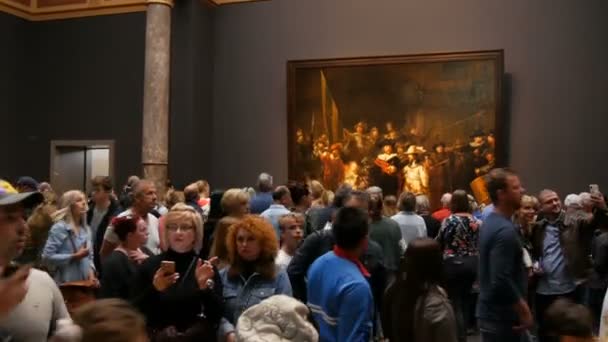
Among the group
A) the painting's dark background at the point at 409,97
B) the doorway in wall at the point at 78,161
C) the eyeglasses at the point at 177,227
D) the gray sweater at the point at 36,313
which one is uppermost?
the painting's dark background at the point at 409,97

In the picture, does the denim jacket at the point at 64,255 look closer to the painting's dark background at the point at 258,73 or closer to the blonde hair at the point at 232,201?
the blonde hair at the point at 232,201

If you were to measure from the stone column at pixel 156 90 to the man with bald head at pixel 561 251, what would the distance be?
9135mm

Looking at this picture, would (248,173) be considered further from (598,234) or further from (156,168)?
(598,234)

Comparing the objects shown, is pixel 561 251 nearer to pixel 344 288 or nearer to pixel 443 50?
pixel 344 288

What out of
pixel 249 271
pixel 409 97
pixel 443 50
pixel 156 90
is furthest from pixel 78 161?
pixel 249 271

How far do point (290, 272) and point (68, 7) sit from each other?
1299 cm

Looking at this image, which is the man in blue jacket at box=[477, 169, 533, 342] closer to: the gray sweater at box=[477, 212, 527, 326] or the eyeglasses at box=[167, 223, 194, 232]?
the gray sweater at box=[477, 212, 527, 326]

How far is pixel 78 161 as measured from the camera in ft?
53.3

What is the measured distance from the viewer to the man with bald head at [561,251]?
20.5 ft

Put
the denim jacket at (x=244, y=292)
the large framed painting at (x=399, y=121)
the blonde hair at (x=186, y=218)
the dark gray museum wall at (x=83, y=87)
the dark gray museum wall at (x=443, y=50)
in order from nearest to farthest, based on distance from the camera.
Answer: the denim jacket at (x=244, y=292) → the blonde hair at (x=186, y=218) → the dark gray museum wall at (x=443, y=50) → the large framed painting at (x=399, y=121) → the dark gray museum wall at (x=83, y=87)

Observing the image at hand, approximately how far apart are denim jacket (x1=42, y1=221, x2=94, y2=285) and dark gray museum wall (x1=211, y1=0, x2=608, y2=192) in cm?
915

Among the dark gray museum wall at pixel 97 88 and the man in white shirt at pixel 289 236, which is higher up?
the dark gray museum wall at pixel 97 88

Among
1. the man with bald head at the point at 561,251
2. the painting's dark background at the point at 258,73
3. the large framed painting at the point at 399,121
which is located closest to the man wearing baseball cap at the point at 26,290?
the man with bald head at the point at 561,251

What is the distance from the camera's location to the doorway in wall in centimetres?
1568
